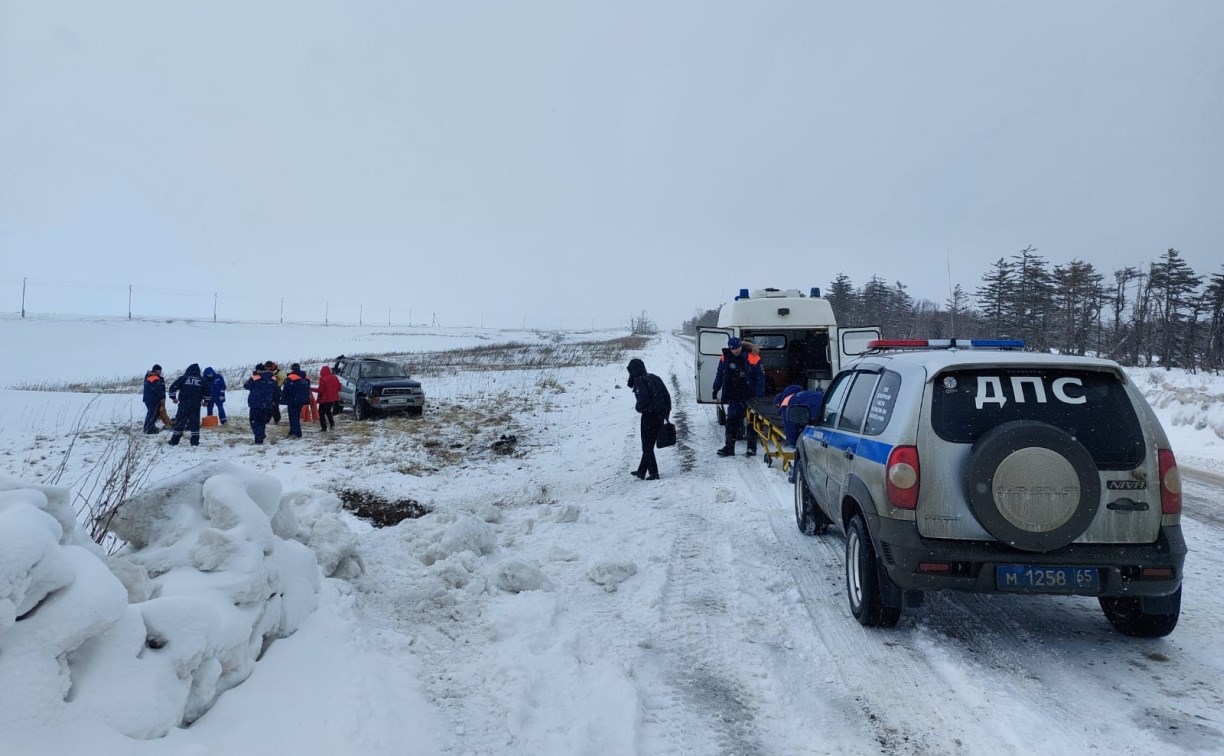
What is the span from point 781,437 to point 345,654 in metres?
8.05

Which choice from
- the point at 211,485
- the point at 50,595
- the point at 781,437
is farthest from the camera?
the point at 781,437

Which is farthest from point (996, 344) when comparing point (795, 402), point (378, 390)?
point (378, 390)

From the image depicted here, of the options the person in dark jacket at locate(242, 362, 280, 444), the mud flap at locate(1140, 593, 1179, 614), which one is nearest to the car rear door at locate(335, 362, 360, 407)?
the person in dark jacket at locate(242, 362, 280, 444)

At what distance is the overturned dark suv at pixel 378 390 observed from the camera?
17.5 meters

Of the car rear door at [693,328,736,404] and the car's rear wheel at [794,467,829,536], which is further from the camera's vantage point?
the car rear door at [693,328,736,404]

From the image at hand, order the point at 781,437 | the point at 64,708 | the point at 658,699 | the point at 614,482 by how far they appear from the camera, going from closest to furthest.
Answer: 1. the point at 64,708
2. the point at 658,699
3. the point at 614,482
4. the point at 781,437

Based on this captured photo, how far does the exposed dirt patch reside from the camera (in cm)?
826

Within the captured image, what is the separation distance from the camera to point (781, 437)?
1051 cm

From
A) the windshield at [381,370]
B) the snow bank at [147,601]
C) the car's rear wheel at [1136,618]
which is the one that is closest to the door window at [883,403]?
the car's rear wheel at [1136,618]

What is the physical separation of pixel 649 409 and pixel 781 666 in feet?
19.0

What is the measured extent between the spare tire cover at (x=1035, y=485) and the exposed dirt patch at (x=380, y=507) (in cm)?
639

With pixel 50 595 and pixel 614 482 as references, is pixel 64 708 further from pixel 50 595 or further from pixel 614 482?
pixel 614 482

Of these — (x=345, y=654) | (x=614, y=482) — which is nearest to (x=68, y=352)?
(x=614, y=482)

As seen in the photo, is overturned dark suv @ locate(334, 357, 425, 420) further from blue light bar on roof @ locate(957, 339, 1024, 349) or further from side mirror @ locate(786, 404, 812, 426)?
blue light bar on roof @ locate(957, 339, 1024, 349)
